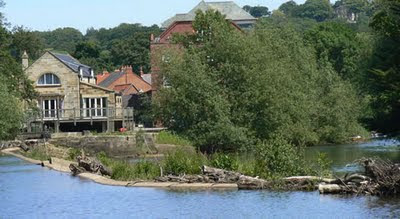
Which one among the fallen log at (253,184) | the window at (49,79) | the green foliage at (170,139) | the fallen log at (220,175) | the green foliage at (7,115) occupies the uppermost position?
the window at (49,79)

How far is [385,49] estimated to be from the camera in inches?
Answer: 2073

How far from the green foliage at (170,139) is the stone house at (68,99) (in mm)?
17537

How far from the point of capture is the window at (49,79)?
88.6 m

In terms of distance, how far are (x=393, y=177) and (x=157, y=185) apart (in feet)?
31.4

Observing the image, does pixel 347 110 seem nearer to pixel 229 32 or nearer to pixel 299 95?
pixel 299 95

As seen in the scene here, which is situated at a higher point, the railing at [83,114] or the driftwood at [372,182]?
the railing at [83,114]

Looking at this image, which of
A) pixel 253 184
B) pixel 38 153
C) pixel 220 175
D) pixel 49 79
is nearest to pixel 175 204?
pixel 253 184

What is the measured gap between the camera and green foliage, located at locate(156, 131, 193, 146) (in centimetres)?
6328

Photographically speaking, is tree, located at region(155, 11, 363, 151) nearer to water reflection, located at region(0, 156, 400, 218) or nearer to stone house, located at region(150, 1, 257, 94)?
stone house, located at region(150, 1, 257, 94)

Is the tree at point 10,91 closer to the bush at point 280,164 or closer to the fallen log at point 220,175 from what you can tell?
the fallen log at point 220,175

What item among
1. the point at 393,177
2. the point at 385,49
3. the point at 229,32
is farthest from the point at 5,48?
the point at 393,177

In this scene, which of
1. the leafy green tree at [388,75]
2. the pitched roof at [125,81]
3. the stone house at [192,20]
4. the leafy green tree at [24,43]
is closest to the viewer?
the leafy green tree at [388,75]

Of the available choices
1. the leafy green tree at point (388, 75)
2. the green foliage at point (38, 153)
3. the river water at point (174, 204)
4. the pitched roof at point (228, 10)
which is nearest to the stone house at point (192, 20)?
the pitched roof at point (228, 10)

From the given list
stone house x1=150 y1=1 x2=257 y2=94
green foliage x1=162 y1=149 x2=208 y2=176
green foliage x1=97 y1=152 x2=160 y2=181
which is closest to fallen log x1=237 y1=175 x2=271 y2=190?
green foliage x1=162 y1=149 x2=208 y2=176
